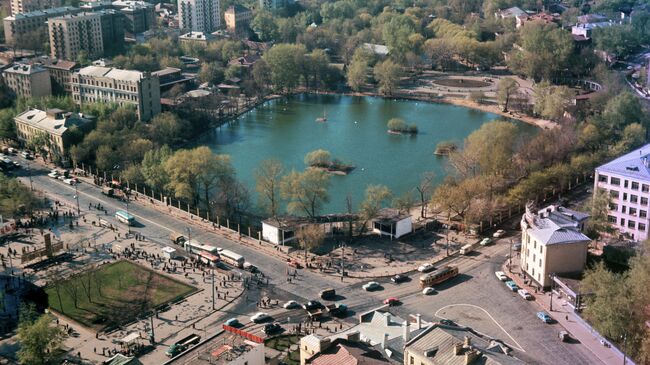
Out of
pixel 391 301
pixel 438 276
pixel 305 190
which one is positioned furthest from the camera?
pixel 305 190

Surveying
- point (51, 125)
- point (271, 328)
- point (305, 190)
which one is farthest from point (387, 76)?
point (271, 328)

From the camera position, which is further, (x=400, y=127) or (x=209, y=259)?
(x=400, y=127)

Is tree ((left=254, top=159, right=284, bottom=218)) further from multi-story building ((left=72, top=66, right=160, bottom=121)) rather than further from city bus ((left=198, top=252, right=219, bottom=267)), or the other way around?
multi-story building ((left=72, top=66, right=160, bottom=121))

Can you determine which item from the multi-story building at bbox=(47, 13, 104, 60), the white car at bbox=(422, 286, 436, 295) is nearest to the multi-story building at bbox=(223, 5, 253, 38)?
the multi-story building at bbox=(47, 13, 104, 60)

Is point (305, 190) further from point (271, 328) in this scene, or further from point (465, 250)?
point (271, 328)

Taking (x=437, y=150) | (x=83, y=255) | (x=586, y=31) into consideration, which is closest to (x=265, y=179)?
(x=83, y=255)

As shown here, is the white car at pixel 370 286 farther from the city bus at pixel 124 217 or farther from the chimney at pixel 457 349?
the city bus at pixel 124 217

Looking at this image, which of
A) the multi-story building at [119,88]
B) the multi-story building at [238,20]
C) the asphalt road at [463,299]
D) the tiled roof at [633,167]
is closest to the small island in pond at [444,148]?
the tiled roof at [633,167]

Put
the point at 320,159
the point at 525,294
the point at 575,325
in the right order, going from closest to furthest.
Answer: the point at 575,325 < the point at 525,294 < the point at 320,159
